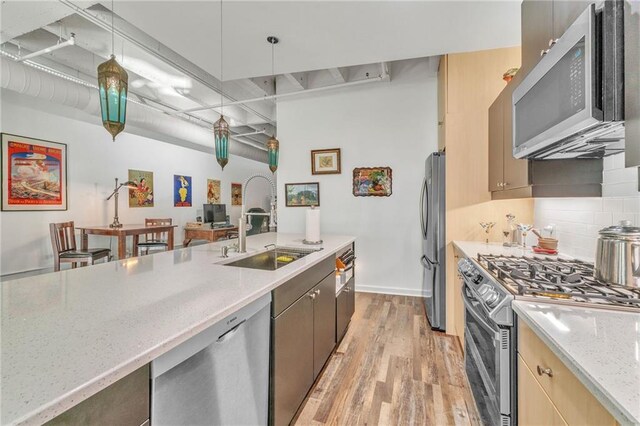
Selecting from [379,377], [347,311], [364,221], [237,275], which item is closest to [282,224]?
[364,221]

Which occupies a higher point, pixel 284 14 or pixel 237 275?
pixel 284 14

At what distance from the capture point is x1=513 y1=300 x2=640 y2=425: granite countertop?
0.58 m

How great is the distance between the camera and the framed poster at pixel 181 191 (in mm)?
6656

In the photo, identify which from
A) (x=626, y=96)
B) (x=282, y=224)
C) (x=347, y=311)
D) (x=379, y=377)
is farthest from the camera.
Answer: (x=282, y=224)

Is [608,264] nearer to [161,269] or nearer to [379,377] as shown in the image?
[379,377]

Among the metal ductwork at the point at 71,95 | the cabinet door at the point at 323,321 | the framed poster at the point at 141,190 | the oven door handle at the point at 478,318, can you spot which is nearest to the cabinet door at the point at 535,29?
the oven door handle at the point at 478,318

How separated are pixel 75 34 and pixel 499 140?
4.28m

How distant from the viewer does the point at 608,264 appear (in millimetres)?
1235

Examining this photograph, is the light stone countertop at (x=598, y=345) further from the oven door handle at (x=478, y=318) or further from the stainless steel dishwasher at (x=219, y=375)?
the stainless steel dishwasher at (x=219, y=375)

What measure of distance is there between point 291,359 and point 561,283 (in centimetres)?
137

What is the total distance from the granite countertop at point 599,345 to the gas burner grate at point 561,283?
0.07 metres

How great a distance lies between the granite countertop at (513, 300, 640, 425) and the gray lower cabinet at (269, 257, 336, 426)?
1035 millimetres

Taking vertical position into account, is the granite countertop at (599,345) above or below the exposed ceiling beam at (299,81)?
below

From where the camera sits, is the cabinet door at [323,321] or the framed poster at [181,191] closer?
the cabinet door at [323,321]
